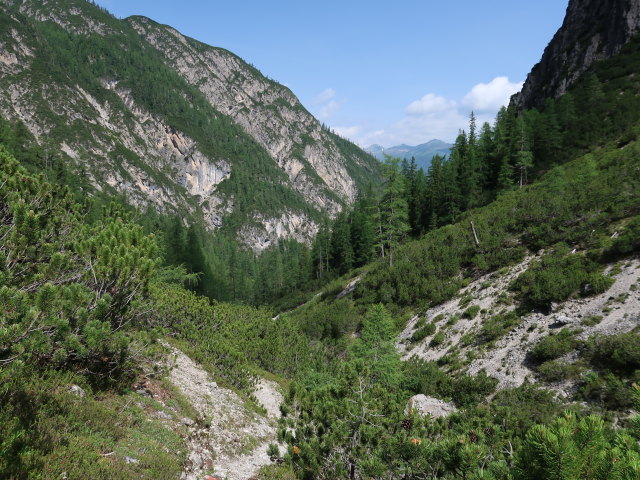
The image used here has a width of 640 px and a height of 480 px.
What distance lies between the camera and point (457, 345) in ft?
53.8

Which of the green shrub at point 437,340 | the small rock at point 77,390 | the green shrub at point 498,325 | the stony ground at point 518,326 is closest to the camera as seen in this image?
the small rock at point 77,390

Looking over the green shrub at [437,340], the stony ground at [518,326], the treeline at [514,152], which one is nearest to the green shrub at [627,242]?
the stony ground at [518,326]

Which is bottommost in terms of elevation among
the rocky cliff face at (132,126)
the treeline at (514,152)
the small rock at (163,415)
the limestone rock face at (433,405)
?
the limestone rock face at (433,405)

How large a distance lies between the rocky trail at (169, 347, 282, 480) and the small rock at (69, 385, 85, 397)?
7.91 ft

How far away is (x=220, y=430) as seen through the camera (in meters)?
8.67

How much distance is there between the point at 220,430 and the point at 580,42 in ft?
246

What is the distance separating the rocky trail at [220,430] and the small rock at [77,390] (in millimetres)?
2412

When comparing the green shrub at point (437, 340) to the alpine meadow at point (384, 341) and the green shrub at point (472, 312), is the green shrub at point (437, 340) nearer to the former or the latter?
the alpine meadow at point (384, 341)

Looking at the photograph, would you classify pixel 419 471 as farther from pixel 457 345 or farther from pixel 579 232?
pixel 579 232

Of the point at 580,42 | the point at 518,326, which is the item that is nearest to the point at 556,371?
the point at 518,326

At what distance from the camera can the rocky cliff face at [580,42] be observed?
46.5 meters

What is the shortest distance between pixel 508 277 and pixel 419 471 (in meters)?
17.7

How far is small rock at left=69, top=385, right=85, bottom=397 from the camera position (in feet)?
20.3

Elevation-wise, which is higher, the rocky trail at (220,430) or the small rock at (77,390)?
the small rock at (77,390)
